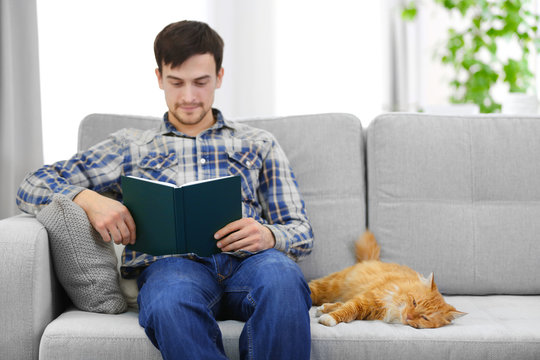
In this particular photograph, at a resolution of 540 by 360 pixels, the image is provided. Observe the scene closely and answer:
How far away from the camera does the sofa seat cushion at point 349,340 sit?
1264 millimetres

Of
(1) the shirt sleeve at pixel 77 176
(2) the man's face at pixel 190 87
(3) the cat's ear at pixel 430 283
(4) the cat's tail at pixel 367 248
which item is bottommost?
(3) the cat's ear at pixel 430 283

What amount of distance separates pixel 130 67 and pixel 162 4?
16.1 inches

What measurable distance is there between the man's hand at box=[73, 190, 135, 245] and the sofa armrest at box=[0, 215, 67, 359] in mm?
139

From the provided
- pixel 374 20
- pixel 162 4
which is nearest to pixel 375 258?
pixel 162 4

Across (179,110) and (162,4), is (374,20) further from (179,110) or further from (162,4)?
(179,110)

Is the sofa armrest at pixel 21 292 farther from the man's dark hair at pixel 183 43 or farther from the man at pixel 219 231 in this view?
the man's dark hair at pixel 183 43

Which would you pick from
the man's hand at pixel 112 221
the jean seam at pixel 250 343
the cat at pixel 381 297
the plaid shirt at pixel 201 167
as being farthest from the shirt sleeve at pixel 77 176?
the cat at pixel 381 297

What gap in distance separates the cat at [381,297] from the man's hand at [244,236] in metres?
0.25

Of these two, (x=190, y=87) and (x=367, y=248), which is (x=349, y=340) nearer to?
(x=367, y=248)

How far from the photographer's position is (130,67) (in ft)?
8.96

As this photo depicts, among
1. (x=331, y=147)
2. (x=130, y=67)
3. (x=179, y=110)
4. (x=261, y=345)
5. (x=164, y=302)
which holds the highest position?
(x=130, y=67)

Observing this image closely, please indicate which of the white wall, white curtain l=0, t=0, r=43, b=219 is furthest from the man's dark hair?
the white wall

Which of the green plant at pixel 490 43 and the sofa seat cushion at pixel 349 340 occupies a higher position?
the green plant at pixel 490 43

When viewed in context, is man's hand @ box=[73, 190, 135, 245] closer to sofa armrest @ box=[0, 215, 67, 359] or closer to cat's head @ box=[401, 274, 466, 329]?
sofa armrest @ box=[0, 215, 67, 359]
